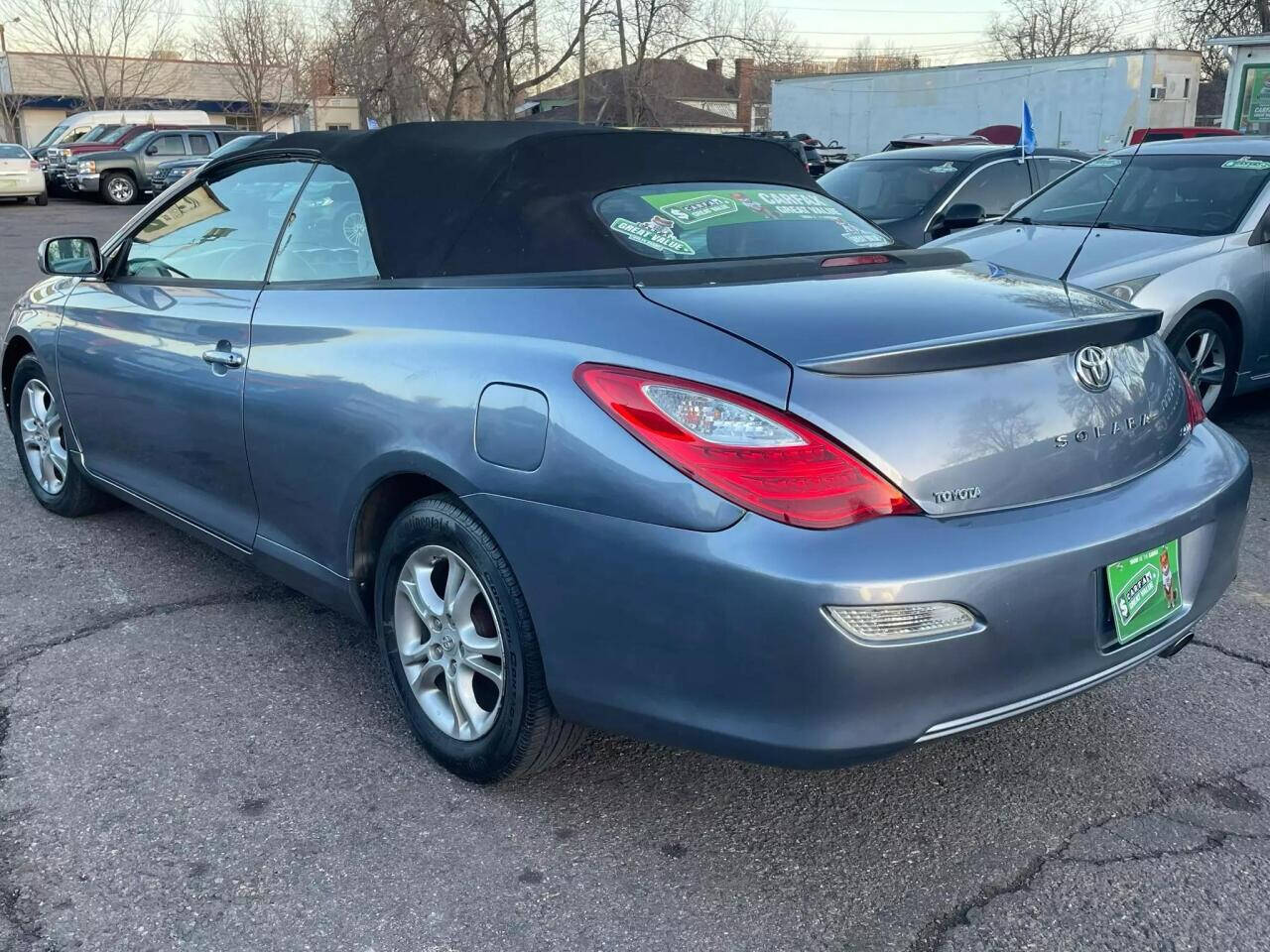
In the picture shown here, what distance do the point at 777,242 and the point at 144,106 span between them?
57.0 metres

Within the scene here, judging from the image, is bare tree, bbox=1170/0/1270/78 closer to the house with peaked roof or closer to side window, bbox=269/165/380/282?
the house with peaked roof

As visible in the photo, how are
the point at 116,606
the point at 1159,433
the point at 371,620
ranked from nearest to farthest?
the point at 1159,433 → the point at 371,620 → the point at 116,606

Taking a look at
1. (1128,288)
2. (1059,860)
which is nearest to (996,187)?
(1128,288)

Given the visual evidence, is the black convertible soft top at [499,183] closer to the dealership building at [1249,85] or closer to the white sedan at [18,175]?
the dealership building at [1249,85]

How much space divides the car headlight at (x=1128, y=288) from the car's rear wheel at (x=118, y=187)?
26128 millimetres

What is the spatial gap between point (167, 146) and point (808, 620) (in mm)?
28641

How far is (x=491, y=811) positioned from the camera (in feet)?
9.14

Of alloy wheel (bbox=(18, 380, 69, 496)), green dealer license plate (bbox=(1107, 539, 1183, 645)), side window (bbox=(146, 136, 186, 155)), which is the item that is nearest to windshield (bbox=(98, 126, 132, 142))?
side window (bbox=(146, 136, 186, 155))

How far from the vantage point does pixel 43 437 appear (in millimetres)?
4898

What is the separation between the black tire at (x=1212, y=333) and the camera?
5.94m

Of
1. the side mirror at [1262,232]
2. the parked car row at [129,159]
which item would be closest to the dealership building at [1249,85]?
the side mirror at [1262,232]

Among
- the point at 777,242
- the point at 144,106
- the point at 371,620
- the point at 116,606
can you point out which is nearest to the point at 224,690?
the point at 371,620

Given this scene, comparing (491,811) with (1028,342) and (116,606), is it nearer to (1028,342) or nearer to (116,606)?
(1028,342)

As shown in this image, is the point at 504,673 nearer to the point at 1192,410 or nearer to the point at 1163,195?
the point at 1192,410
